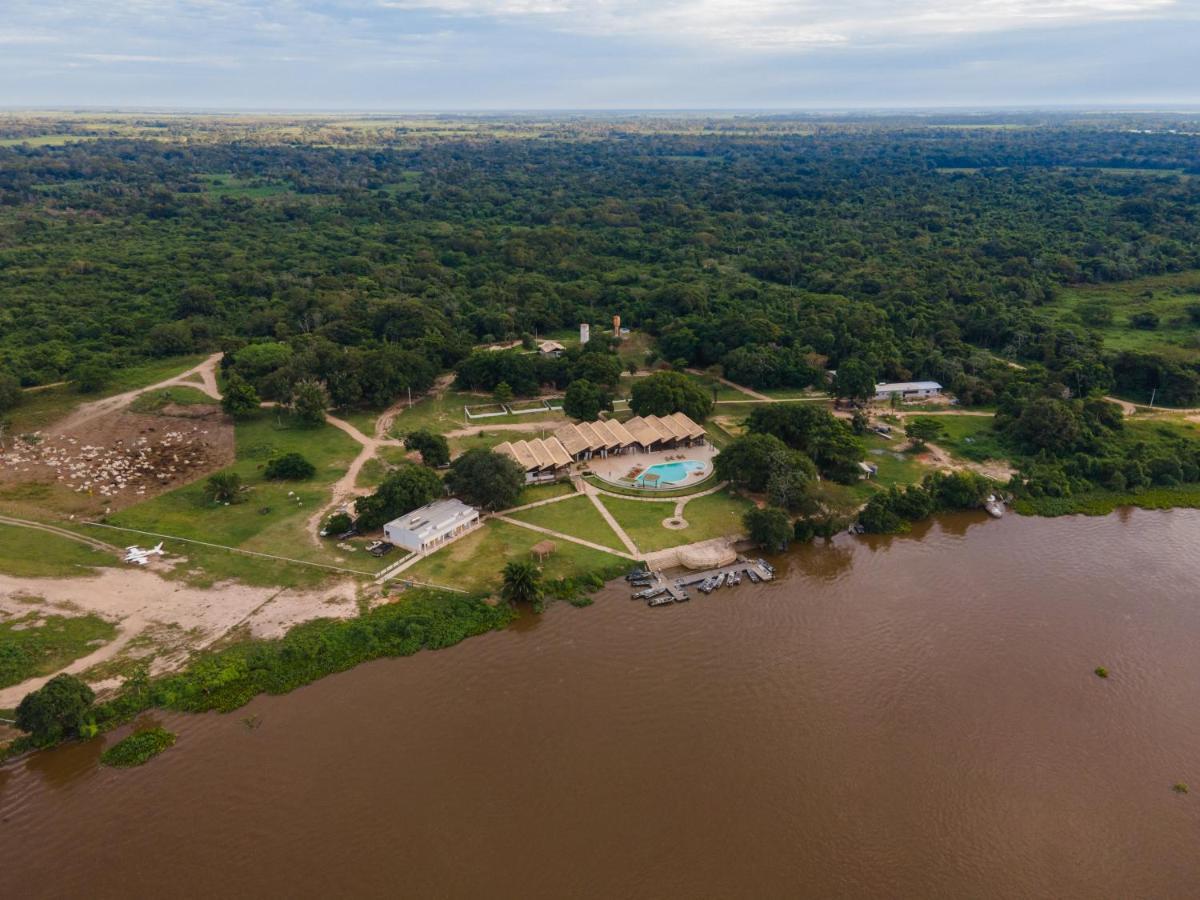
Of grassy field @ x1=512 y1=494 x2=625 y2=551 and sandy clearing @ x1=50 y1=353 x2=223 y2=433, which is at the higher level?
sandy clearing @ x1=50 y1=353 x2=223 y2=433

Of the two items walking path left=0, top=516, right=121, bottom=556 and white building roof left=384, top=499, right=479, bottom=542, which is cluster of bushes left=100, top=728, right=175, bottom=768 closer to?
walking path left=0, top=516, right=121, bottom=556

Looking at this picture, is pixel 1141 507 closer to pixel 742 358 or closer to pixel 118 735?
pixel 742 358

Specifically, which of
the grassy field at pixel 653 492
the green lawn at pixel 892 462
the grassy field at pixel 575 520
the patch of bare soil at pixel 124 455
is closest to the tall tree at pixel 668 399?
the grassy field at pixel 653 492

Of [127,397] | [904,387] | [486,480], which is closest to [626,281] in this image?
[904,387]

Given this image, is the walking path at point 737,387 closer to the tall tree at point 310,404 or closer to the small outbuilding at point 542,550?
the small outbuilding at point 542,550

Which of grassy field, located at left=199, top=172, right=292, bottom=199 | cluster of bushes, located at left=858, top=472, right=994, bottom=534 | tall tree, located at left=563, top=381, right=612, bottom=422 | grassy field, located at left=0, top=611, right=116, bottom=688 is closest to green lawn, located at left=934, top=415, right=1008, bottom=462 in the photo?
cluster of bushes, located at left=858, top=472, right=994, bottom=534

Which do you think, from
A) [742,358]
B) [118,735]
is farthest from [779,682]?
[742,358]

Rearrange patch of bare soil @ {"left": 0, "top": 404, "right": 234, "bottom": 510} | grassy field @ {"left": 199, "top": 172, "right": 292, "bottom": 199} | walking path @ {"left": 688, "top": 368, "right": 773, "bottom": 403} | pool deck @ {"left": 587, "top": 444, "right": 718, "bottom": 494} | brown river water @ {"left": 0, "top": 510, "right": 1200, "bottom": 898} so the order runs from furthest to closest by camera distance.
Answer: grassy field @ {"left": 199, "top": 172, "right": 292, "bottom": 199}
walking path @ {"left": 688, "top": 368, "right": 773, "bottom": 403}
pool deck @ {"left": 587, "top": 444, "right": 718, "bottom": 494}
patch of bare soil @ {"left": 0, "top": 404, "right": 234, "bottom": 510}
brown river water @ {"left": 0, "top": 510, "right": 1200, "bottom": 898}

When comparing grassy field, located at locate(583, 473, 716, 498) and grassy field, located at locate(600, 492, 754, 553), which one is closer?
grassy field, located at locate(600, 492, 754, 553)

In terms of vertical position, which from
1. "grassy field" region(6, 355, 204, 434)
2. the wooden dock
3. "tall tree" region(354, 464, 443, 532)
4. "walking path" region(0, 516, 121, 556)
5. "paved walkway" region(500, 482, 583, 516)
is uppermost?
"tall tree" region(354, 464, 443, 532)
